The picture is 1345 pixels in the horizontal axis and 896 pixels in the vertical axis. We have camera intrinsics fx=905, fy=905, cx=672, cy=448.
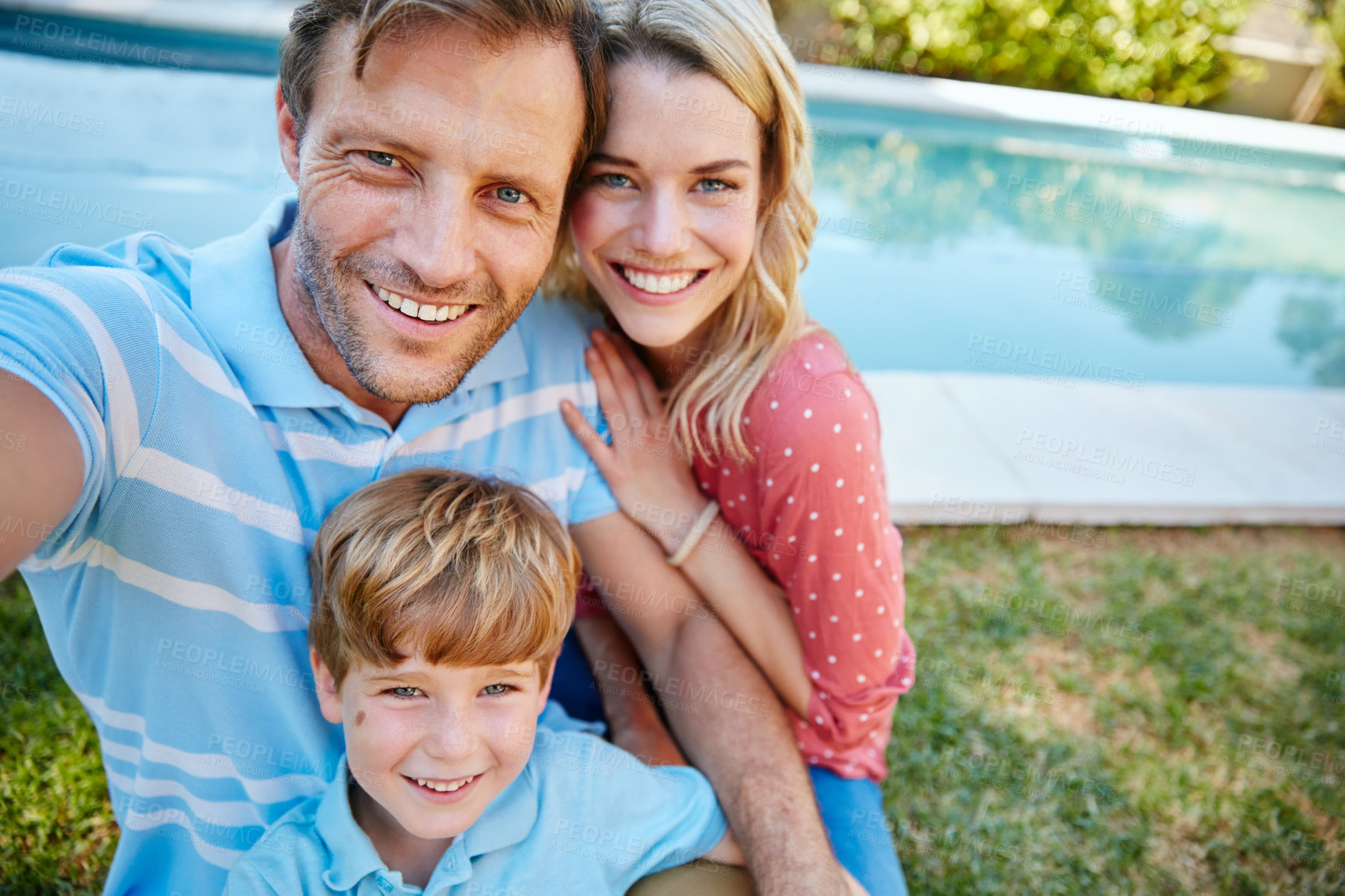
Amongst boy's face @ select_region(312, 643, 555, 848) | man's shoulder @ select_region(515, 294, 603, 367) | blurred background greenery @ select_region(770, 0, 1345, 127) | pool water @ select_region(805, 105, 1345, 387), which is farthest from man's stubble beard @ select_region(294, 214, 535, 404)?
blurred background greenery @ select_region(770, 0, 1345, 127)

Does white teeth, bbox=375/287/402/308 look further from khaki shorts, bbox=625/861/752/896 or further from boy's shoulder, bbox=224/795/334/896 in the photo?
khaki shorts, bbox=625/861/752/896

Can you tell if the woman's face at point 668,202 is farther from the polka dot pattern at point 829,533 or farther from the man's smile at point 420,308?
the man's smile at point 420,308

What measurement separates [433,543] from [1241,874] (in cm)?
260

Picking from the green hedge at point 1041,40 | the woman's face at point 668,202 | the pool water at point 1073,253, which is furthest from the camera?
the green hedge at point 1041,40

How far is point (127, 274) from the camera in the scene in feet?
4.90

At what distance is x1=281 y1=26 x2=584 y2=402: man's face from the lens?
1522 millimetres

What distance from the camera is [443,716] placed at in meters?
1.54

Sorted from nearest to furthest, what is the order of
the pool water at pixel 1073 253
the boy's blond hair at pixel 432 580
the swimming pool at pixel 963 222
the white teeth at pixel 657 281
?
the boy's blond hair at pixel 432 580, the white teeth at pixel 657 281, the swimming pool at pixel 963 222, the pool water at pixel 1073 253

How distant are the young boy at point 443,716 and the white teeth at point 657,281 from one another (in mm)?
590

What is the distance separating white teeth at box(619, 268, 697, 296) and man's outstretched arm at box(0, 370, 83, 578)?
1.14 m

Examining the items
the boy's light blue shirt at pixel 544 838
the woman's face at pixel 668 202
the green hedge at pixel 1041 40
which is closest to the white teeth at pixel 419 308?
the woman's face at pixel 668 202

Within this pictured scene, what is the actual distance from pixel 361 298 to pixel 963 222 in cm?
870

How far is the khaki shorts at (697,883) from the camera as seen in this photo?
1749 mm

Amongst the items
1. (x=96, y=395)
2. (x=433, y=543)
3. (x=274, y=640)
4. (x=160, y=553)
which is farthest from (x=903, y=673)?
(x=96, y=395)
